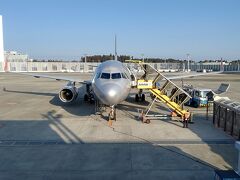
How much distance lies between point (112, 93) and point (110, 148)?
15.2 feet

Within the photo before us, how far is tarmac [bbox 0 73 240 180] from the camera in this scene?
10.2 metres

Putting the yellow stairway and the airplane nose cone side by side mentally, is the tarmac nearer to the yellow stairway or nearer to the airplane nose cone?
the yellow stairway

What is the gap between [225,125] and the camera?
1591 cm

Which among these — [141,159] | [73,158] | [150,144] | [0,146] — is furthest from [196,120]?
[0,146]

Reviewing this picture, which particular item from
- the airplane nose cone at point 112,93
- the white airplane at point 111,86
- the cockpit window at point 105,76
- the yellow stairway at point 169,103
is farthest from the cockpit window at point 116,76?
the yellow stairway at point 169,103

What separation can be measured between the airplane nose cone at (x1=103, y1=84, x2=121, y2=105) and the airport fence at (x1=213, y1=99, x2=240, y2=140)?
601cm

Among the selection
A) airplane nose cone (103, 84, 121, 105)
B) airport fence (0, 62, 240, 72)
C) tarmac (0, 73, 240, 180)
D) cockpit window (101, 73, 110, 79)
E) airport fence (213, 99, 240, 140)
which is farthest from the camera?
airport fence (0, 62, 240, 72)

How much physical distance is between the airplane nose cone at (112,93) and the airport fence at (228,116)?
237 inches

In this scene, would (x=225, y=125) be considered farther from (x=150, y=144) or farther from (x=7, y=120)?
(x=7, y=120)

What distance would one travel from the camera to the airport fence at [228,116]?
14.4 meters

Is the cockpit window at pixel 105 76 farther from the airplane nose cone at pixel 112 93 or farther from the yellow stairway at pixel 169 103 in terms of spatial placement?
the yellow stairway at pixel 169 103

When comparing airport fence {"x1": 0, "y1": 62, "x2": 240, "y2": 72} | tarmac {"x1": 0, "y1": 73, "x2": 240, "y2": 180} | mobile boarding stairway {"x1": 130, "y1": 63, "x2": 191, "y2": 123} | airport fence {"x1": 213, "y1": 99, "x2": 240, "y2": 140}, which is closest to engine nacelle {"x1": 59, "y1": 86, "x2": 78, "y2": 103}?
tarmac {"x1": 0, "y1": 73, "x2": 240, "y2": 180}

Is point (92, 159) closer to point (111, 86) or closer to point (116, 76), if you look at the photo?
point (111, 86)

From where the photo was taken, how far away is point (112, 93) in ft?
55.2
